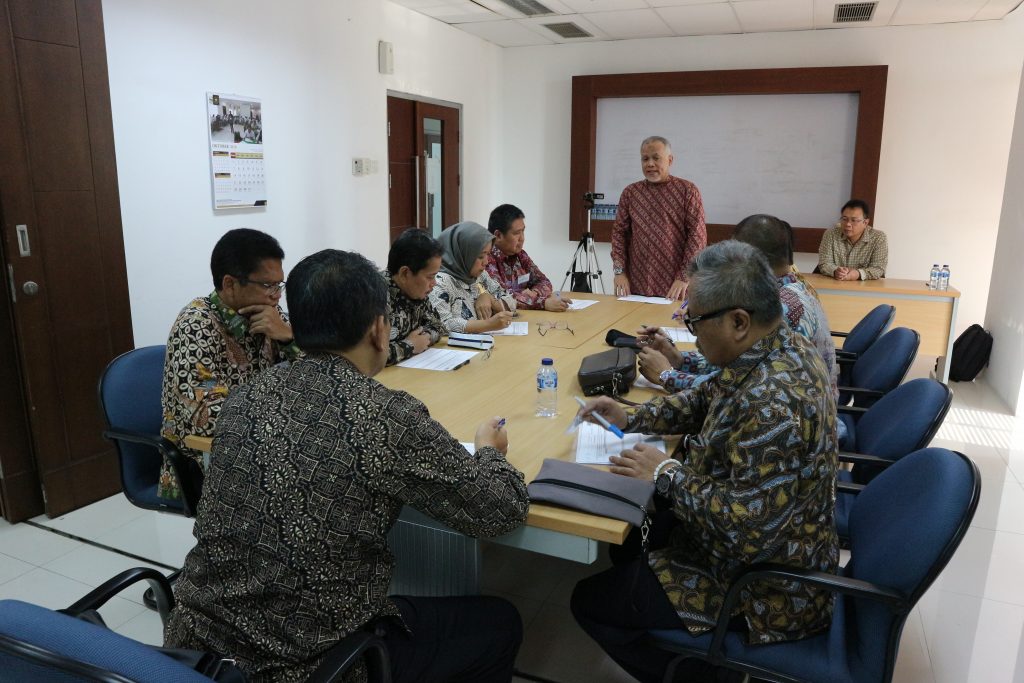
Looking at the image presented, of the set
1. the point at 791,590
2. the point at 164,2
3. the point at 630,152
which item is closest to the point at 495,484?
Answer: the point at 791,590

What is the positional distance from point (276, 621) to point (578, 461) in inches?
35.5

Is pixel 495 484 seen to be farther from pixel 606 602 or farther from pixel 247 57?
pixel 247 57

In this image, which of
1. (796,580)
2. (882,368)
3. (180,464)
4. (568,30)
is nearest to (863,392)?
(882,368)

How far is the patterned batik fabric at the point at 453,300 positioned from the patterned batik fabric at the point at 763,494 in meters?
1.89

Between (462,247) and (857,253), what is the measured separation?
154 inches

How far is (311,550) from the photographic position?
4.08ft

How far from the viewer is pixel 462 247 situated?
3.62 m

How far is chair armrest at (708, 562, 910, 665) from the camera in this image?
4.58ft

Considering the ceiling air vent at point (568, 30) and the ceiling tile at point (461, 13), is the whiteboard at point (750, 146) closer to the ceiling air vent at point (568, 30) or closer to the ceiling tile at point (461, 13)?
the ceiling air vent at point (568, 30)

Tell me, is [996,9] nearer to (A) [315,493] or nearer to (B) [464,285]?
(B) [464,285]

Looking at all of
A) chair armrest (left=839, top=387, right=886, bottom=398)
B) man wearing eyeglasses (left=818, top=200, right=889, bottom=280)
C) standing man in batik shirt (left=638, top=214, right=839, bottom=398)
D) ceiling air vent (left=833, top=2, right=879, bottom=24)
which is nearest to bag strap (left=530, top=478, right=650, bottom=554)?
standing man in batik shirt (left=638, top=214, right=839, bottom=398)

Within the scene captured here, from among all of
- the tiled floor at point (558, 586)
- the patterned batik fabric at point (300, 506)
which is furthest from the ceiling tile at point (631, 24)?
the patterned batik fabric at point (300, 506)

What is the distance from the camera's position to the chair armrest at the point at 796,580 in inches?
55.0

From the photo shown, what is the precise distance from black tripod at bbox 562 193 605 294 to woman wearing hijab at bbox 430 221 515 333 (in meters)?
2.53
